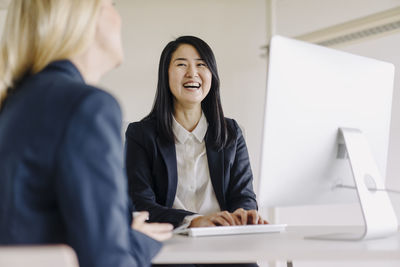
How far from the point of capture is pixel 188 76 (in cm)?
236

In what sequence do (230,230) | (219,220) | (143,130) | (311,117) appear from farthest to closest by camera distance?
(143,130), (219,220), (230,230), (311,117)

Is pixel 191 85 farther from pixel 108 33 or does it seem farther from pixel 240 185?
pixel 108 33

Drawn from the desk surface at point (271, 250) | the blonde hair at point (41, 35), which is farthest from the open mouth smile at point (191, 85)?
the blonde hair at point (41, 35)

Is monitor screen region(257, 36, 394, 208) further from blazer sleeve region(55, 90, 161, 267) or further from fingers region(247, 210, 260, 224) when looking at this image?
blazer sleeve region(55, 90, 161, 267)

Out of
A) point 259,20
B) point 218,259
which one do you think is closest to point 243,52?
point 259,20

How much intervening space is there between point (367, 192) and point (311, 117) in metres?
0.28

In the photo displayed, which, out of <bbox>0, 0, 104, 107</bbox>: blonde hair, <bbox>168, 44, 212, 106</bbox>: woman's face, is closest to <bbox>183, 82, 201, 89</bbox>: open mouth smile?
<bbox>168, 44, 212, 106</bbox>: woman's face

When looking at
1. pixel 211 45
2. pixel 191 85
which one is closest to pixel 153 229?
pixel 191 85

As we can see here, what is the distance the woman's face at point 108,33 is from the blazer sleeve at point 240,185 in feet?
3.74

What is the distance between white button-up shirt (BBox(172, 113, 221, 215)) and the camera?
218 cm

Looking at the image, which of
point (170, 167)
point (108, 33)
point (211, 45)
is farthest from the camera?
point (211, 45)

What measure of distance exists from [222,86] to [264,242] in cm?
270

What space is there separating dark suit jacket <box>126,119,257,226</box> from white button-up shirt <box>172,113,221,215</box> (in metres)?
0.03

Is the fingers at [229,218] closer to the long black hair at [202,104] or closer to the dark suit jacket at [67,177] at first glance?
the long black hair at [202,104]
